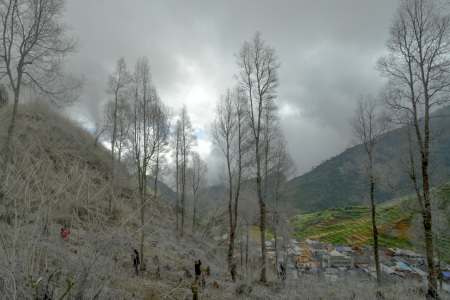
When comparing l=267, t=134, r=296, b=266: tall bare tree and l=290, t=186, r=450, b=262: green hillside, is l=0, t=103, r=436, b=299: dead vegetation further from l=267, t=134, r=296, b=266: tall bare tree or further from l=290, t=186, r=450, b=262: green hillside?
l=290, t=186, r=450, b=262: green hillside

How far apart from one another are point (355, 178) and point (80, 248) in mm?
17237

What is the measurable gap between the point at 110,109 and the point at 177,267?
35.2 ft

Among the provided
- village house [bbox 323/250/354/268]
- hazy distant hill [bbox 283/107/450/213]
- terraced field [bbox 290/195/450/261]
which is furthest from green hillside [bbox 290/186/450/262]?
village house [bbox 323/250/354/268]

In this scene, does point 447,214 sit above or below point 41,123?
below

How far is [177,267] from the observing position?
11.1 m

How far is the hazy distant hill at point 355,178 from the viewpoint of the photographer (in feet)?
28.3

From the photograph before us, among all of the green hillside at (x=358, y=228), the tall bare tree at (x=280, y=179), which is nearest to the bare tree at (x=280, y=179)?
the tall bare tree at (x=280, y=179)

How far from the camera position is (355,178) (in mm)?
15766

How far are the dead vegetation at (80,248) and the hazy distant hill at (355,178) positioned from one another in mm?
4497

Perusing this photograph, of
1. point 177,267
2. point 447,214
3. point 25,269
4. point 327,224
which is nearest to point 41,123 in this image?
point 177,267

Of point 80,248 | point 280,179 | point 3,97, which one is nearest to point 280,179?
point 280,179

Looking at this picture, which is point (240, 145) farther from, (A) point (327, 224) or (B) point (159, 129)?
(A) point (327, 224)

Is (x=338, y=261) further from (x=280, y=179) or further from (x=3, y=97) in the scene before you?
(x=3, y=97)

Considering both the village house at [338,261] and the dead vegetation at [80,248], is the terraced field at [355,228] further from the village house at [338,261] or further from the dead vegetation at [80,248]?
the dead vegetation at [80,248]
